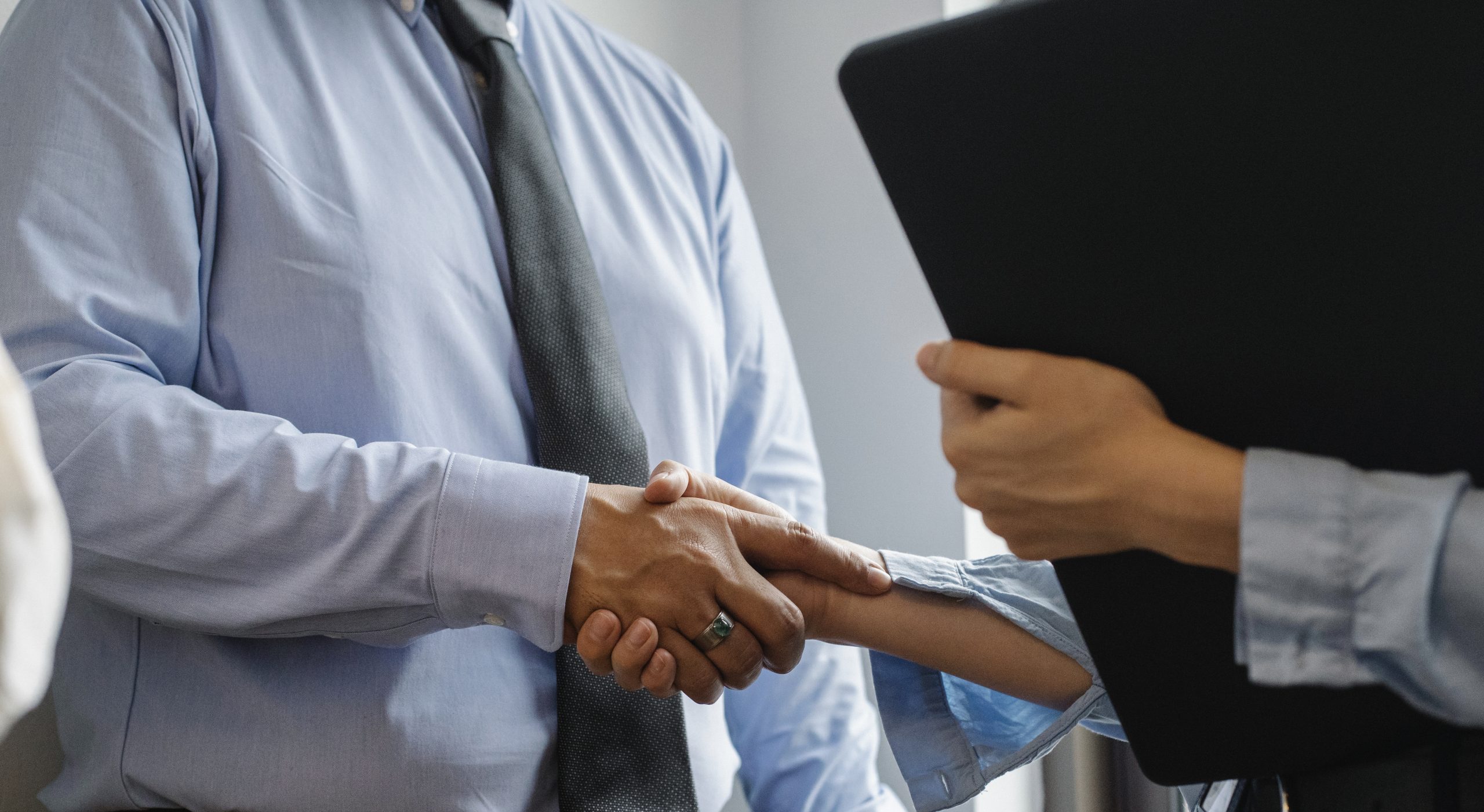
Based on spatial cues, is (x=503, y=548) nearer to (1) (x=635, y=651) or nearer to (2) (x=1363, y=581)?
(1) (x=635, y=651)

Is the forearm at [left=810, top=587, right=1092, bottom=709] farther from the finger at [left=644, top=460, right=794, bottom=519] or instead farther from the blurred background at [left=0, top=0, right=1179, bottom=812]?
the blurred background at [left=0, top=0, right=1179, bottom=812]

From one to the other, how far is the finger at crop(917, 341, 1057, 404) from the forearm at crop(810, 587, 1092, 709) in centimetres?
36

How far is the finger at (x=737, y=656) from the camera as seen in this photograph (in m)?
0.88

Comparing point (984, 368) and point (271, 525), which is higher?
point (984, 368)

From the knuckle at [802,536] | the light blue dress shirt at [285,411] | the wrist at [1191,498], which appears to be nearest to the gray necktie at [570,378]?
the light blue dress shirt at [285,411]

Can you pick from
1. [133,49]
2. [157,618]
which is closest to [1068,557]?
[157,618]

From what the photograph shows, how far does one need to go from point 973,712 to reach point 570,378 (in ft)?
1.58

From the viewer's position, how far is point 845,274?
169cm

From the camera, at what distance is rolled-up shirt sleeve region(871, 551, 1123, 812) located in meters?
0.84

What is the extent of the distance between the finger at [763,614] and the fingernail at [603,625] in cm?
10

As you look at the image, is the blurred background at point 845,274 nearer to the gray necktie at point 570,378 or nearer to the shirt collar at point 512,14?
the shirt collar at point 512,14

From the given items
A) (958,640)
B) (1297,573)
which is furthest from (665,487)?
(1297,573)

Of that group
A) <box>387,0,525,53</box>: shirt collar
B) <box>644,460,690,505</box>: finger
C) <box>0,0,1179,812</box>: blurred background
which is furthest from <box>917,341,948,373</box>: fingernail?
<box>0,0,1179,812</box>: blurred background

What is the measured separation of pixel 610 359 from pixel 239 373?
338mm
